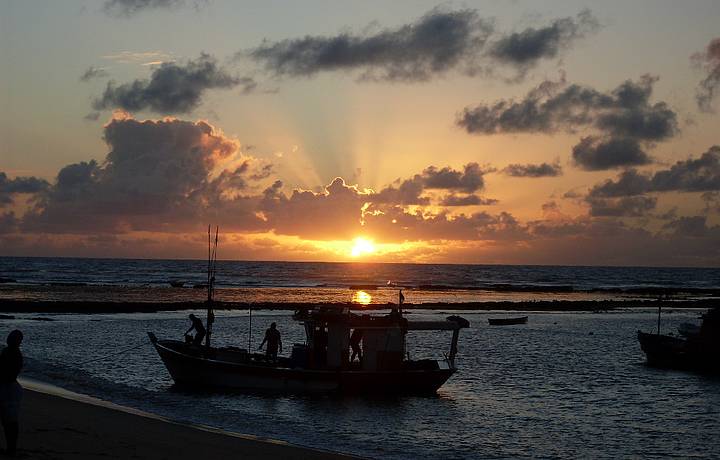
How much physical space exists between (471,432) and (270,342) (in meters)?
11.1

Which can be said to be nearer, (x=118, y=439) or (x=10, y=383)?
(x=10, y=383)

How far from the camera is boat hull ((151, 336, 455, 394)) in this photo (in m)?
31.0

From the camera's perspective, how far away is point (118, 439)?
731 inches

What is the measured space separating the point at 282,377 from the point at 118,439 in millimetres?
12686

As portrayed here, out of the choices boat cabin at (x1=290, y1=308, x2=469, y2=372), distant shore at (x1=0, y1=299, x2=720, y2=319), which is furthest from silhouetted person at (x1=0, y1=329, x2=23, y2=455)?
distant shore at (x1=0, y1=299, x2=720, y2=319)

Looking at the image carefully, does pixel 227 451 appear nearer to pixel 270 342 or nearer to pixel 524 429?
pixel 524 429

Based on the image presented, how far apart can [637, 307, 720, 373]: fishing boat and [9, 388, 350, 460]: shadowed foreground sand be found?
28.1m

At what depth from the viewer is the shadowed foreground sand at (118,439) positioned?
16781mm

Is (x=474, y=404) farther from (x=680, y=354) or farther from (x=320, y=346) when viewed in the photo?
(x=680, y=354)

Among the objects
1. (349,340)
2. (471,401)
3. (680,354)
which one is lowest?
(471,401)

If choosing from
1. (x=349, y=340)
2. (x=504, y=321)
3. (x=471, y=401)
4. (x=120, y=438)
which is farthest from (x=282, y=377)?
(x=504, y=321)

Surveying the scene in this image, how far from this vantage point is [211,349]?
32594 millimetres

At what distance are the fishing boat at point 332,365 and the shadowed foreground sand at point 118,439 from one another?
804 centimetres

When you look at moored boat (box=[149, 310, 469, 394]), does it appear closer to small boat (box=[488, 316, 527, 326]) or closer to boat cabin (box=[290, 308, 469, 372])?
boat cabin (box=[290, 308, 469, 372])
